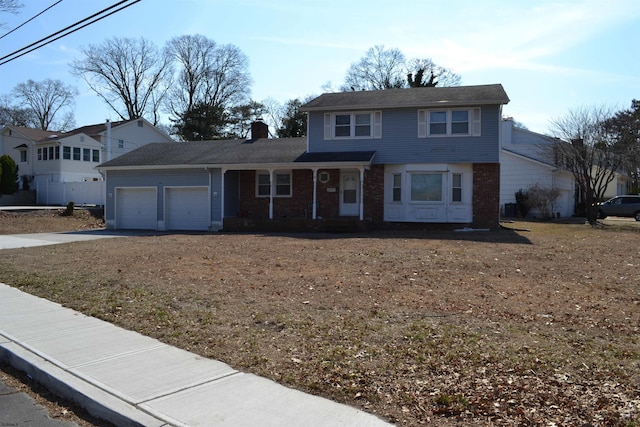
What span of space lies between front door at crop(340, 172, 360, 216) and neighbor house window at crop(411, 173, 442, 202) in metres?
2.52

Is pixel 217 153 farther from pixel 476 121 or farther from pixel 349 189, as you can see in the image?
pixel 476 121

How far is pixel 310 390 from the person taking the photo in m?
4.62

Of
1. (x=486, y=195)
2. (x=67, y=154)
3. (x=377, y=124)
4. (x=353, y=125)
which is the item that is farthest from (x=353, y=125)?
(x=67, y=154)

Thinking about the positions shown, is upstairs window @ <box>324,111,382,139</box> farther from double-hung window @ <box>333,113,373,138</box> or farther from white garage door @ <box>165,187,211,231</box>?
white garage door @ <box>165,187,211,231</box>

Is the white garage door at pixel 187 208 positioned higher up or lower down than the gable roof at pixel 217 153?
lower down

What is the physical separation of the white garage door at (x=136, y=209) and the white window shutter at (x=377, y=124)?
36.8 feet

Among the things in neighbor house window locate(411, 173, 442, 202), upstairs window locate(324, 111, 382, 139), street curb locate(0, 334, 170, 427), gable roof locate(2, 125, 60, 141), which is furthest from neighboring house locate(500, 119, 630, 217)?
gable roof locate(2, 125, 60, 141)

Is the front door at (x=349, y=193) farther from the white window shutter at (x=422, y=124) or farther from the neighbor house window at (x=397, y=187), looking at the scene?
the white window shutter at (x=422, y=124)

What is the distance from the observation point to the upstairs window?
76.3 feet

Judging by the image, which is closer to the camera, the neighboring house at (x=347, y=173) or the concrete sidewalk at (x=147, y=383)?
the concrete sidewalk at (x=147, y=383)

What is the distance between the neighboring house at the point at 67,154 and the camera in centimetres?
3994

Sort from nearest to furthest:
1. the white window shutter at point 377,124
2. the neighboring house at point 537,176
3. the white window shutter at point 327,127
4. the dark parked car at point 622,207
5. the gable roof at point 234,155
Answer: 1. the gable roof at point 234,155
2. the white window shutter at point 377,124
3. the white window shutter at point 327,127
4. the neighboring house at point 537,176
5. the dark parked car at point 622,207

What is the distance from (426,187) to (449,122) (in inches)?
115

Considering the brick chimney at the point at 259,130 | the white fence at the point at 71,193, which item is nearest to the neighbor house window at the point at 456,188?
the brick chimney at the point at 259,130
